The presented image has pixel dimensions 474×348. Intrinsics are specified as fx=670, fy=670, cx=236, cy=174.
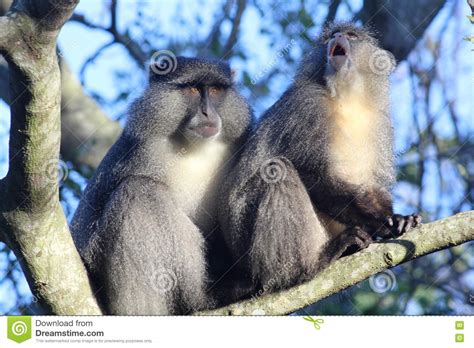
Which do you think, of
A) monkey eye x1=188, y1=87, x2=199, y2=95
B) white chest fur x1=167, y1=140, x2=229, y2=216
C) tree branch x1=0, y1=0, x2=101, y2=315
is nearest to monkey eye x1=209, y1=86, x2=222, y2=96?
monkey eye x1=188, y1=87, x2=199, y2=95

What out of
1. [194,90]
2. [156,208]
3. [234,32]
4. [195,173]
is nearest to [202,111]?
[194,90]

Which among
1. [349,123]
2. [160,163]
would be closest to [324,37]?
[349,123]

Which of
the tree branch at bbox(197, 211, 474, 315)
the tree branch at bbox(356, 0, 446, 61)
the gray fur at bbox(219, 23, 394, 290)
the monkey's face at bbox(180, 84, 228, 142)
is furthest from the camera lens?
the tree branch at bbox(356, 0, 446, 61)

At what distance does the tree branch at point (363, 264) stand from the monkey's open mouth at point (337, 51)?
6.34 ft

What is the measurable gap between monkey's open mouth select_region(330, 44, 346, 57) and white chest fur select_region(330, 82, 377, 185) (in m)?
0.37

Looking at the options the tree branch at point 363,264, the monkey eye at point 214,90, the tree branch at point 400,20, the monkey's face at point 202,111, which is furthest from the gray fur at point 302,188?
the tree branch at point 400,20

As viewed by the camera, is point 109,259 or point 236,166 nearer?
point 109,259

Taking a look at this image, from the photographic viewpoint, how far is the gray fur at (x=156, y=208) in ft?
18.4

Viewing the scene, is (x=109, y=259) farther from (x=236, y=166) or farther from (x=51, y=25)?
(x=51, y=25)

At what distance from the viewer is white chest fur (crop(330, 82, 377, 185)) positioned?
19.4 ft

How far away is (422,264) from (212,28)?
184 inches

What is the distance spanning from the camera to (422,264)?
30.8ft

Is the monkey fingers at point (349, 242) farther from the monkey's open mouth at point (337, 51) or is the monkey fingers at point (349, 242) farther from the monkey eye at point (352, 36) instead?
the monkey eye at point (352, 36)

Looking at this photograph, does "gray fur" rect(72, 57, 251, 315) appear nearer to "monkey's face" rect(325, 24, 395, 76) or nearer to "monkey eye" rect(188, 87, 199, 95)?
"monkey eye" rect(188, 87, 199, 95)
